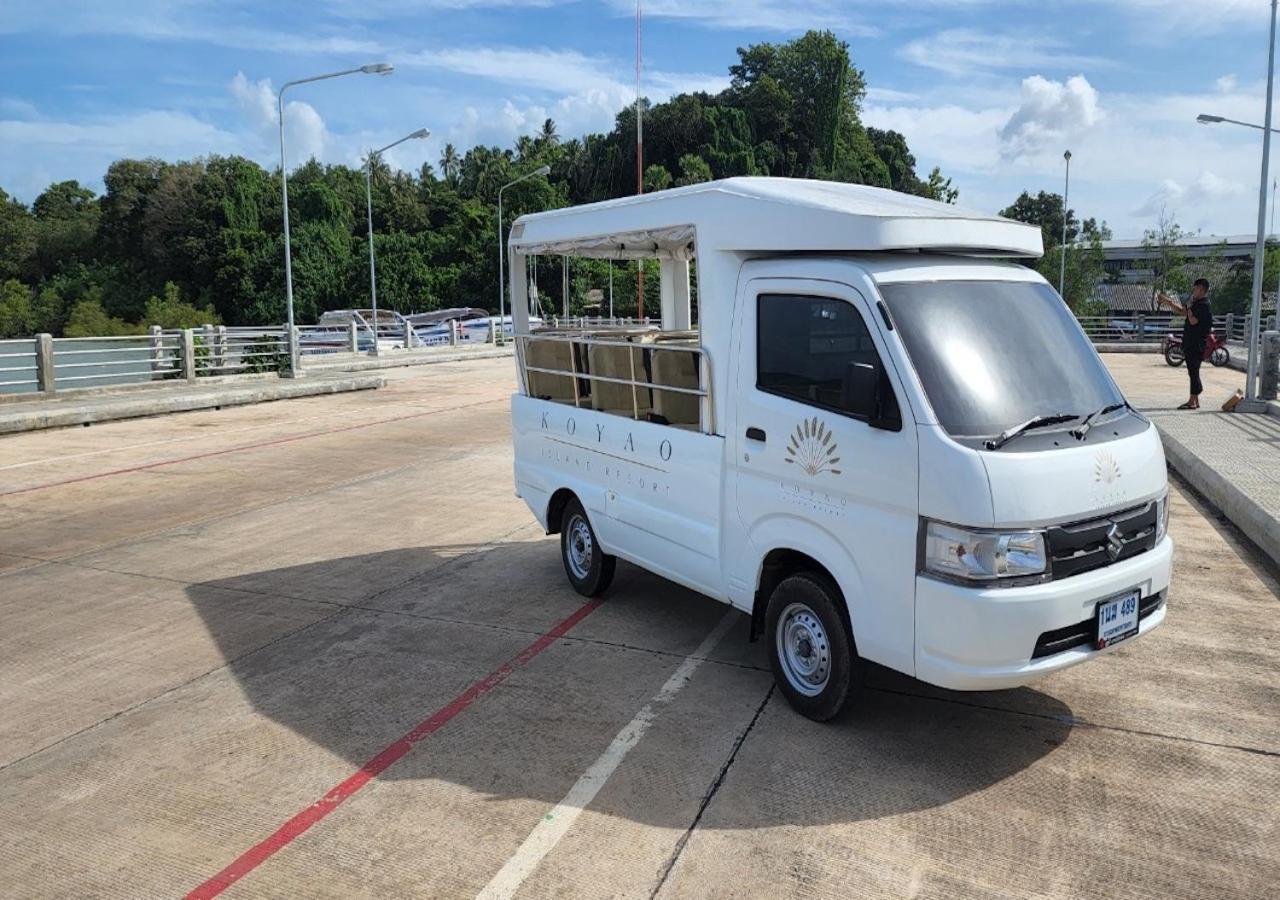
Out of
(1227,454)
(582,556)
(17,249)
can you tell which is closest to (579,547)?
(582,556)

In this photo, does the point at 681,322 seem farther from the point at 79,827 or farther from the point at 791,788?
the point at 79,827

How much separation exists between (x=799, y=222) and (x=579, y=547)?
10.2ft

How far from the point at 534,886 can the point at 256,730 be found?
2.03 meters

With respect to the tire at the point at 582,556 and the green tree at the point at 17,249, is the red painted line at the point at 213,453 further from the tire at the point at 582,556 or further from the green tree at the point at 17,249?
the green tree at the point at 17,249

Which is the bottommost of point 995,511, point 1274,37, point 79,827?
point 79,827

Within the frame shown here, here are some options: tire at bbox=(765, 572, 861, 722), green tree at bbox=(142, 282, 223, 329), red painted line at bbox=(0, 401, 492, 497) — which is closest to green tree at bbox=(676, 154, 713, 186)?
green tree at bbox=(142, 282, 223, 329)

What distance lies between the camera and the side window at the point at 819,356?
4.16 meters

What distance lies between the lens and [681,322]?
806 cm

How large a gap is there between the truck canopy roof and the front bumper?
62.8 inches

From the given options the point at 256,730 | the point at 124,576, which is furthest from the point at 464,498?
the point at 256,730

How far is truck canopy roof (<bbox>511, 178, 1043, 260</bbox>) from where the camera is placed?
14.5 ft

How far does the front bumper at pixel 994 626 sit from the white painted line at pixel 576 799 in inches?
55.2

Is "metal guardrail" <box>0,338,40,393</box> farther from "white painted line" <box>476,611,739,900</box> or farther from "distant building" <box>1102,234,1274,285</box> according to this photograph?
"distant building" <box>1102,234,1274,285</box>

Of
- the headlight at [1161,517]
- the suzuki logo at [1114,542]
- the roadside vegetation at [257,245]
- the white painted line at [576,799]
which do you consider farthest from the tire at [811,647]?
the roadside vegetation at [257,245]
